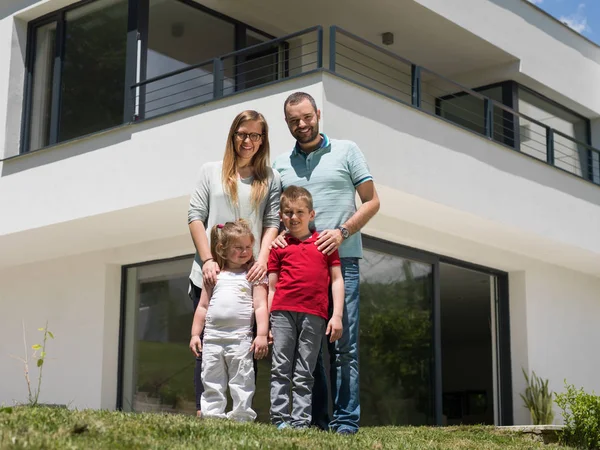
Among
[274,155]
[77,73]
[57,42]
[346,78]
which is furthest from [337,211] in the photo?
[57,42]

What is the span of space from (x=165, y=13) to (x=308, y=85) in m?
2.93

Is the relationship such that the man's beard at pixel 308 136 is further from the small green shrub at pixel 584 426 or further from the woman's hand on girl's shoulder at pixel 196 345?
the small green shrub at pixel 584 426

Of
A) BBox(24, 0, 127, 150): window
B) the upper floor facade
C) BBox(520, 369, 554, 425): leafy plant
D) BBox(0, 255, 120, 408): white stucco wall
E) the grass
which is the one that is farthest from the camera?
BBox(520, 369, 554, 425): leafy plant

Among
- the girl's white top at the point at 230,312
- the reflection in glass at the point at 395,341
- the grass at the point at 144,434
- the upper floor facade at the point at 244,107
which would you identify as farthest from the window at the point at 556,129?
the grass at the point at 144,434

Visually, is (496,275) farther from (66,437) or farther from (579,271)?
(66,437)

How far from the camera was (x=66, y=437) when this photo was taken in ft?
15.0

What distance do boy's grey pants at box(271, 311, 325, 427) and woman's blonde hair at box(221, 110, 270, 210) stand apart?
0.81 metres

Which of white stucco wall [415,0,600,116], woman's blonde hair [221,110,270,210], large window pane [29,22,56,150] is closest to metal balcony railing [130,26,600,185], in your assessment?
white stucco wall [415,0,600,116]

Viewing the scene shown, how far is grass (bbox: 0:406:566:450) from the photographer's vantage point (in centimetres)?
447

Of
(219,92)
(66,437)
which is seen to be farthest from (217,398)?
(219,92)

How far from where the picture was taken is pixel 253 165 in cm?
644

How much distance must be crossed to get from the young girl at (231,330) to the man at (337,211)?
18.8 inches

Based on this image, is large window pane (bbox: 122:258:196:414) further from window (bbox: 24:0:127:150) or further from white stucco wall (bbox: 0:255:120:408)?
window (bbox: 24:0:127:150)

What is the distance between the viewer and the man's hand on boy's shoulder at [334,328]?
238 inches
